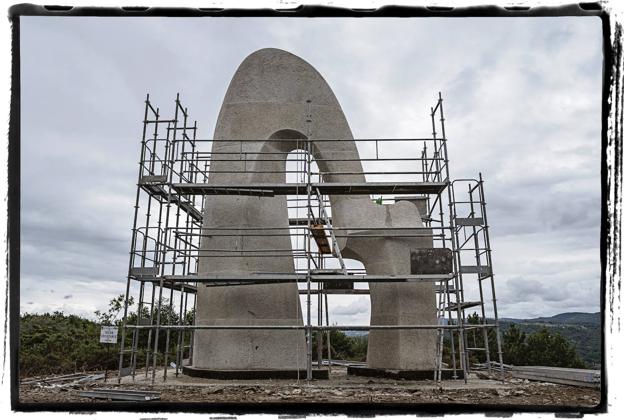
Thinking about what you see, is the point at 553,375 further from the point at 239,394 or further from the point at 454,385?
the point at 239,394

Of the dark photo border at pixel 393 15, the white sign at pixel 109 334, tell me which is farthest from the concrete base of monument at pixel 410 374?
the dark photo border at pixel 393 15

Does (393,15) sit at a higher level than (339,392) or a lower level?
higher

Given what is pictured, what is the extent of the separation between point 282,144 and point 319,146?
112 cm

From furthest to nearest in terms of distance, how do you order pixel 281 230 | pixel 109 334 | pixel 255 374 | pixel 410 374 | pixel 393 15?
pixel 281 230 → pixel 410 374 → pixel 255 374 → pixel 109 334 → pixel 393 15

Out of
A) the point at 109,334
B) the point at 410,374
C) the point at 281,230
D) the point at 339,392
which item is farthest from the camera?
the point at 281,230

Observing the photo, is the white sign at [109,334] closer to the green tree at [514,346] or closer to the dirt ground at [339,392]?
the dirt ground at [339,392]

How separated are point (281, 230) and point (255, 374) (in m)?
3.82

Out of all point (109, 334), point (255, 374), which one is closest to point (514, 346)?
point (255, 374)

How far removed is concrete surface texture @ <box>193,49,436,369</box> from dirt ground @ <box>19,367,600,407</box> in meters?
1.12

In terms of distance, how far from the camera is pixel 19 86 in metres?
3.58

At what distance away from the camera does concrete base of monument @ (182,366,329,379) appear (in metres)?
12.3

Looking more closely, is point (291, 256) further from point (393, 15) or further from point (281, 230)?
point (393, 15)

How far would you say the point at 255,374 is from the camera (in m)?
12.4

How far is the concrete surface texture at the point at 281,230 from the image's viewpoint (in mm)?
12922
